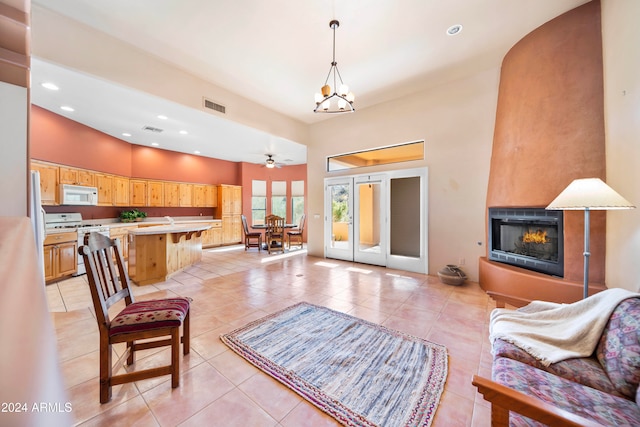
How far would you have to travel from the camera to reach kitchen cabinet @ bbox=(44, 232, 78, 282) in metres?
3.92

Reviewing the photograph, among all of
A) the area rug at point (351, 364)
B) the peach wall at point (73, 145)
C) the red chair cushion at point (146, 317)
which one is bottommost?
the area rug at point (351, 364)

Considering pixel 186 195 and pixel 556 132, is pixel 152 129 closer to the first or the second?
pixel 186 195

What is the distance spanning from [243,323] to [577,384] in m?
2.65

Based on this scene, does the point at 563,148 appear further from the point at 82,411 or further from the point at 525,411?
the point at 82,411

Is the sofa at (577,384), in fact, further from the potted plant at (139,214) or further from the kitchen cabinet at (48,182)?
the potted plant at (139,214)

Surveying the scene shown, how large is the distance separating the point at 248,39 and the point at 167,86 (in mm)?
1490

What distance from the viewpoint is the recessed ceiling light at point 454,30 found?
118 inches

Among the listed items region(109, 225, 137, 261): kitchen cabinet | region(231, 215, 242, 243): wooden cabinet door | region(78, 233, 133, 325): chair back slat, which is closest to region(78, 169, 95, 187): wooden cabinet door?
region(109, 225, 137, 261): kitchen cabinet

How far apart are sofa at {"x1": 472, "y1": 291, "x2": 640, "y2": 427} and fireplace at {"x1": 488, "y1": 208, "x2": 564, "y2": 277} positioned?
1706mm

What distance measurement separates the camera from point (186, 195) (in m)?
7.52

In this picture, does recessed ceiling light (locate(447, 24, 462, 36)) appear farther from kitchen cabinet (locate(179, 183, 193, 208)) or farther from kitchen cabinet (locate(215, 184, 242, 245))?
kitchen cabinet (locate(179, 183, 193, 208))

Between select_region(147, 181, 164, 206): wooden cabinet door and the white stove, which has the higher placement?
select_region(147, 181, 164, 206): wooden cabinet door

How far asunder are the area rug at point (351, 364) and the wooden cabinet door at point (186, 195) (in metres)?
6.10

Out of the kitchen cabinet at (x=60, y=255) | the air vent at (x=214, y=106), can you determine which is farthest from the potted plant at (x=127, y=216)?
the air vent at (x=214, y=106)
